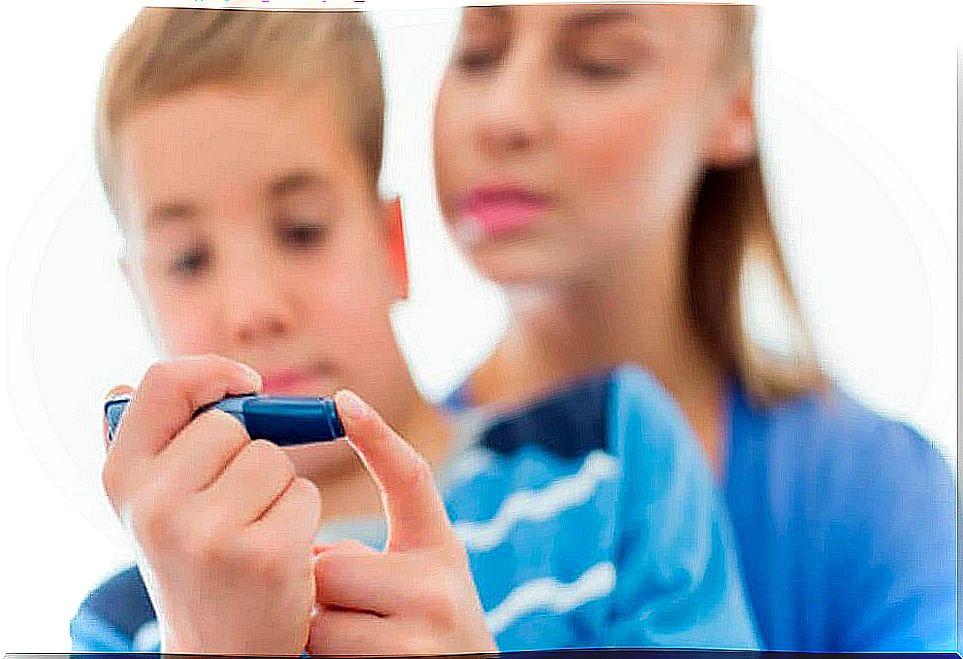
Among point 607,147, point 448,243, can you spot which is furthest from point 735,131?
point 448,243

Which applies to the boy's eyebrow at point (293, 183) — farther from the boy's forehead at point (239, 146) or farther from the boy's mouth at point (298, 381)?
the boy's mouth at point (298, 381)

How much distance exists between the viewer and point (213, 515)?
0.80 metres

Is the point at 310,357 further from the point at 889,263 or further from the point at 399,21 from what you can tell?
the point at 889,263

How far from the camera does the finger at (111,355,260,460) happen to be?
2.67 ft

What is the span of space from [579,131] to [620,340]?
144 millimetres

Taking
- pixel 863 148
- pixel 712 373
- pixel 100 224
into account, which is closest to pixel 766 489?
pixel 712 373

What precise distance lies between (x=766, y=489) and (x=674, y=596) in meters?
0.10

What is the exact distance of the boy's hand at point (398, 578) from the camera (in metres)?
0.82

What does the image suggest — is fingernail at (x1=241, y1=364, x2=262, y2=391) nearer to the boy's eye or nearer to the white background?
the white background

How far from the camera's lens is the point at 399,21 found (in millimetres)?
840

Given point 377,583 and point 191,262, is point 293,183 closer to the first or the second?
point 191,262

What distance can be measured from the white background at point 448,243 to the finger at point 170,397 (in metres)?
0.03

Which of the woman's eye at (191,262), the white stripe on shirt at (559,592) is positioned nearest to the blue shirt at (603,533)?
the white stripe on shirt at (559,592)

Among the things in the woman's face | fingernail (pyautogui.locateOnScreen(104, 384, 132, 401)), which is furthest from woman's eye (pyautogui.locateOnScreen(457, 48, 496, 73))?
fingernail (pyautogui.locateOnScreen(104, 384, 132, 401))
